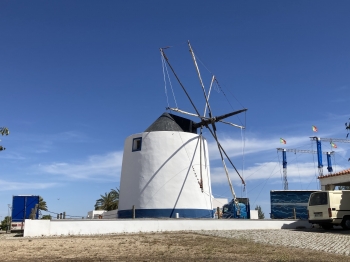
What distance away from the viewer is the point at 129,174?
26.3m

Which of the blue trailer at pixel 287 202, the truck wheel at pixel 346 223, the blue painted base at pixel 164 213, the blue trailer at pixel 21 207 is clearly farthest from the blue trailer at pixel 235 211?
the blue trailer at pixel 21 207

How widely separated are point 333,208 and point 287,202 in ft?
32.2

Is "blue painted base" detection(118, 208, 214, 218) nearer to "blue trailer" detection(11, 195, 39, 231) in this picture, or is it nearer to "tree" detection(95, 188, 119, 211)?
"blue trailer" detection(11, 195, 39, 231)

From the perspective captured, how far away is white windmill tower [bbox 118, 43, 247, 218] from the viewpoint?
983 inches

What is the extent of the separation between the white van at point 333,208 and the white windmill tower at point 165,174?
923cm

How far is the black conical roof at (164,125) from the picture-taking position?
88.3 feet

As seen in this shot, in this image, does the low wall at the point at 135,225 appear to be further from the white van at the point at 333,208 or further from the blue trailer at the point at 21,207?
the blue trailer at the point at 21,207

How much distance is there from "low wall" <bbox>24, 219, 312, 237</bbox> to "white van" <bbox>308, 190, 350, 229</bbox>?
3978 millimetres

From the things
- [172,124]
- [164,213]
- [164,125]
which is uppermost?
[172,124]

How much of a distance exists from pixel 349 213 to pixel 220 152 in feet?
42.7

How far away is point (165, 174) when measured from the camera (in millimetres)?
25391

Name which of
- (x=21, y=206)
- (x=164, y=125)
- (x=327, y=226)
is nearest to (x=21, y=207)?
(x=21, y=206)

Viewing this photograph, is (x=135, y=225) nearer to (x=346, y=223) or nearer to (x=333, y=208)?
(x=333, y=208)

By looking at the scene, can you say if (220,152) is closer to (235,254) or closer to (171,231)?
(171,231)
